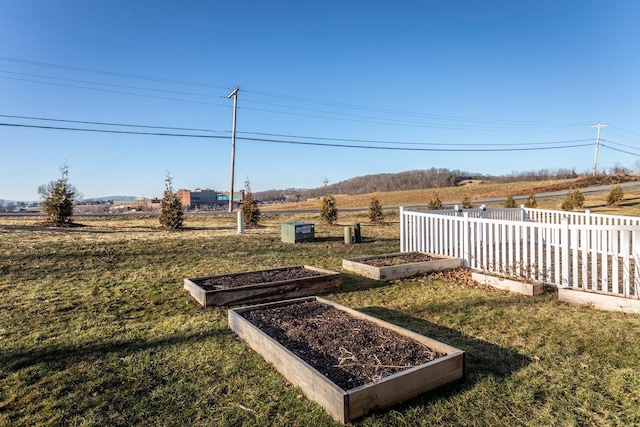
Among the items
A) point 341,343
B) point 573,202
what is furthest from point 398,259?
point 573,202

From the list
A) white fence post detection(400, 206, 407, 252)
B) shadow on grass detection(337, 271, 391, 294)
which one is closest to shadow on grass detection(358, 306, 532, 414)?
shadow on grass detection(337, 271, 391, 294)

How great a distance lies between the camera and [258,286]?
5.96 m

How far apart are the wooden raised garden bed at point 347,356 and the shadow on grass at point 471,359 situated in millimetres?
74

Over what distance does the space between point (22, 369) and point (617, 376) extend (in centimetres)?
540

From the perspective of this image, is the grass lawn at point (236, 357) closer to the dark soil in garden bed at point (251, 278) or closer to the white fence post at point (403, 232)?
the dark soil in garden bed at point (251, 278)

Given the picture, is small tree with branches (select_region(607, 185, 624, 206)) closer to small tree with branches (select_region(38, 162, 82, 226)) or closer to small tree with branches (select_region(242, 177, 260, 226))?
small tree with branches (select_region(242, 177, 260, 226))

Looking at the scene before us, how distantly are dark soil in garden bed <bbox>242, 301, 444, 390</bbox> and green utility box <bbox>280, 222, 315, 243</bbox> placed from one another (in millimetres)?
7430

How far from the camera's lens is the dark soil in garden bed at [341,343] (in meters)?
3.17

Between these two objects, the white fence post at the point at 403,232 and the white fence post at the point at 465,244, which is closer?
the white fence post at the point at 465,244

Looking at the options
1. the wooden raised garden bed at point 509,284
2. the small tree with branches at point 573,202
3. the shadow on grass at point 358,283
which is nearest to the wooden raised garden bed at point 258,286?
the shadow on grass at point 358,283

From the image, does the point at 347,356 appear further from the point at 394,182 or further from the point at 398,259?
the point at 394,182

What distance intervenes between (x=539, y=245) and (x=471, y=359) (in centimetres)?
367

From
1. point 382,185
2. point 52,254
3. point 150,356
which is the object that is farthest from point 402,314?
point 382,185

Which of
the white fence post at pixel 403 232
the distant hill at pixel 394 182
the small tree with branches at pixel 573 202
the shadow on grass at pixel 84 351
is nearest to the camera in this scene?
the shadow on grass at pixel 84 351
